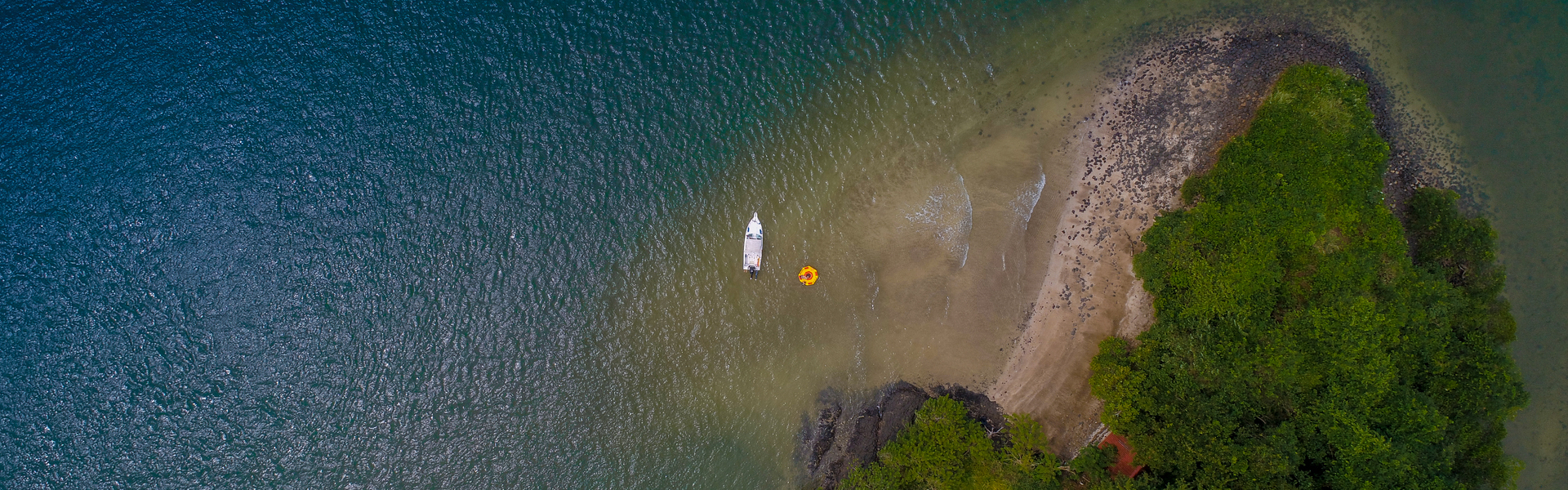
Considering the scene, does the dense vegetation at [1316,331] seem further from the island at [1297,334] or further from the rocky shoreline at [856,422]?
the rocky shoreline at [856,422]

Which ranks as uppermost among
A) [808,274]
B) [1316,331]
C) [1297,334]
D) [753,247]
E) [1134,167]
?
[1134,167]

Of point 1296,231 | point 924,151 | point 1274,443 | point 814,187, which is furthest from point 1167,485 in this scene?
point 814,187

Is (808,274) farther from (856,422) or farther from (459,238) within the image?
(459,238)

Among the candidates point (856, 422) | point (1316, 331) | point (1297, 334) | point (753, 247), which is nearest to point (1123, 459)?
point (1297, 334)

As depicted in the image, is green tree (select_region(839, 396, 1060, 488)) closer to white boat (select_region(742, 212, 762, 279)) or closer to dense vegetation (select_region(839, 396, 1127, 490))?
dense vegetation (select_region(839, 396, 1127, 490))

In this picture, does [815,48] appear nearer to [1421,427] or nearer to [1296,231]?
[1296,231]

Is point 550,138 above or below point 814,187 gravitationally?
below
